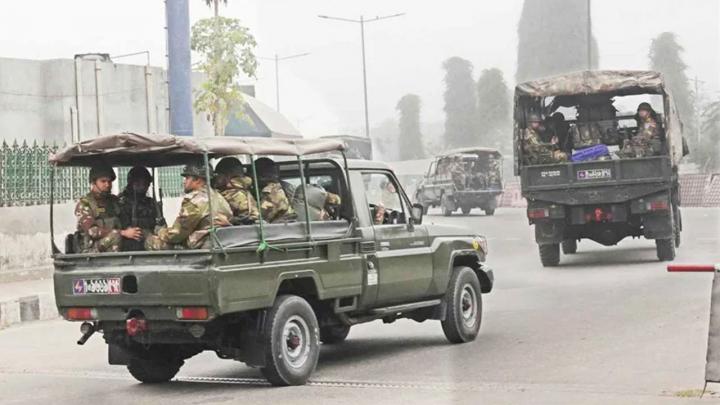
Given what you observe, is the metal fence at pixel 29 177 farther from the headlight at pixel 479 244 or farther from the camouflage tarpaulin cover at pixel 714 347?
the camouflage tarpaulin cover at pixel 714 347

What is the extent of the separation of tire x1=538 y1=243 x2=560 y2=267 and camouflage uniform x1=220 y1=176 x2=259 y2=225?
11517mm

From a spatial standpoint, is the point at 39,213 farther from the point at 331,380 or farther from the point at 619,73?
the point at 331,380

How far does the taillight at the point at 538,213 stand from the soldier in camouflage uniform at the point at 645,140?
5.12 ft

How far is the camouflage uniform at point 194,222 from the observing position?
9.43 metres

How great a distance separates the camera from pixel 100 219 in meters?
10.3

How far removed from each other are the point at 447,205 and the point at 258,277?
120ft

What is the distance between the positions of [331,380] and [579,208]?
10886 mm

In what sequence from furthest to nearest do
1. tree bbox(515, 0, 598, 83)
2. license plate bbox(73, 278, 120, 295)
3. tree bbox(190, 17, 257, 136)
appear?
1. tree bbox(515, 0, 598, 83)
2. tree bbox(190, 17, 257, 136)
3. license plate bbox(73, 278, 120, 295)

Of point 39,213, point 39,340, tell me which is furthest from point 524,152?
point 39,340

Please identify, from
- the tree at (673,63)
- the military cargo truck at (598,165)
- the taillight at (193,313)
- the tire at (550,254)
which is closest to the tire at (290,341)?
the taillight at (193,313)

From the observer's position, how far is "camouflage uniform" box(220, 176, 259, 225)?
32.4 feet

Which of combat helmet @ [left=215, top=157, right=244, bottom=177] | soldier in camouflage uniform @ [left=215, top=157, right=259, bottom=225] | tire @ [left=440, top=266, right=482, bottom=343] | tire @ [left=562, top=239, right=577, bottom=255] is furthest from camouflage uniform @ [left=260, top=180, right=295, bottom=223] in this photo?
tire @ [left=562, top=239, right=577, bottom=255]

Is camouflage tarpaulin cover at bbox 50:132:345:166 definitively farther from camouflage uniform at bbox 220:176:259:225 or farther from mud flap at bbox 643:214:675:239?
mud flap at bbox 643:214:675:239

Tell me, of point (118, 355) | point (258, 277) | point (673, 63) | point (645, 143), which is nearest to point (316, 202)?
point (258, 277)
